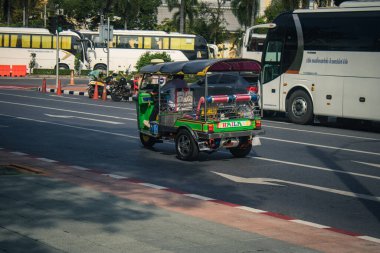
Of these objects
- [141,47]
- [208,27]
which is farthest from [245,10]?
[141,47]

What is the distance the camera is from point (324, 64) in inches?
955

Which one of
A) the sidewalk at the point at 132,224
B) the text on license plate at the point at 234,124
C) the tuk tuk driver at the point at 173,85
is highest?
the tuk tuk driver at the point at 173,85

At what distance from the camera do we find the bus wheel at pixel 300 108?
24812 millimetres

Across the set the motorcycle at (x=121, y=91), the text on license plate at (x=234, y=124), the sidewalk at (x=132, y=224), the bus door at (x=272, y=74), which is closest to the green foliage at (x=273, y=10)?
the motorcycle at (x=121, y=91)

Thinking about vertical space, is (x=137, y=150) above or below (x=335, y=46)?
below

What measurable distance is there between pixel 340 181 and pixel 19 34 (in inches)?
2055

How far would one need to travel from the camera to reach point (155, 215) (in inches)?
374

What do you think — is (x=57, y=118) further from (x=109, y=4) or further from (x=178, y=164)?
(x=109, y=4)

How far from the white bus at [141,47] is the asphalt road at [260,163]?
34.3 m

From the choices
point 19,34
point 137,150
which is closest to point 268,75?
point 137,150

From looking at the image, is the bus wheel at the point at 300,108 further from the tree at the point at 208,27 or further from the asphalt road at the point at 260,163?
the tree at the point at 208,27

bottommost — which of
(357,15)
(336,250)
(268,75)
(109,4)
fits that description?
(336,250)

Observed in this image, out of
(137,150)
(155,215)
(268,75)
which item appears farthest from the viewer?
(268,75)

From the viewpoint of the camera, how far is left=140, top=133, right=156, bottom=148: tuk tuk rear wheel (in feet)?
55.8
